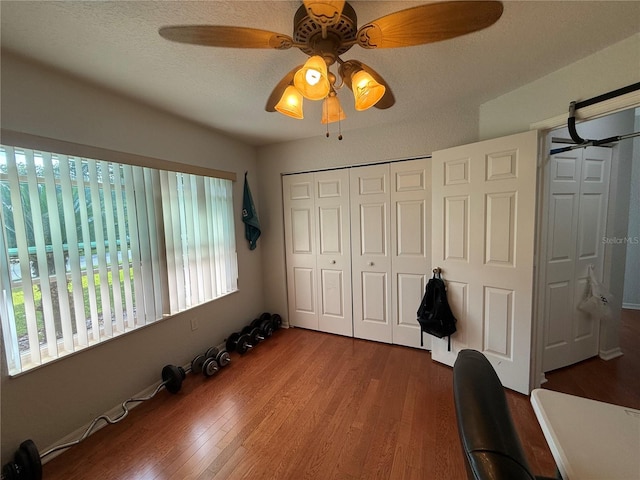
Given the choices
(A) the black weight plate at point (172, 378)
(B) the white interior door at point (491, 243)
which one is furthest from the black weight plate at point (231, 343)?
(B) the white interior door at point (491, 243)

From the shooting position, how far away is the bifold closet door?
9.50ft

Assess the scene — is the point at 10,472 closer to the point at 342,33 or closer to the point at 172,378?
the point at 172,378

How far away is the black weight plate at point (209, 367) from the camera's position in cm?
224

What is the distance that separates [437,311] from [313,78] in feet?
6.65

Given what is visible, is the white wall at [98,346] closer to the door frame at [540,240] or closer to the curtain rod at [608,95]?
the door frame at [540,240]

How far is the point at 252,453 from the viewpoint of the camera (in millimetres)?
1509

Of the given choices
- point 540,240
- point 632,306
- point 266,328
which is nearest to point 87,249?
point 266,328

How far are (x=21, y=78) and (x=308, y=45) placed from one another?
5.48 ft

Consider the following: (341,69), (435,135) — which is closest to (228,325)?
(341,69)

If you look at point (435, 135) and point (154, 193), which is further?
point (435, 135)

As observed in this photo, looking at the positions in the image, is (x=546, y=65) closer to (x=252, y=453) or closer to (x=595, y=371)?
(x=595, y=371)

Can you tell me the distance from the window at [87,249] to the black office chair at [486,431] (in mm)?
2176

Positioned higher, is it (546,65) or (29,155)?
(546,65)

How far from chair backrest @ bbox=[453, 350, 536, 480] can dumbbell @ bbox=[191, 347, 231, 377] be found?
2221 millimetres
